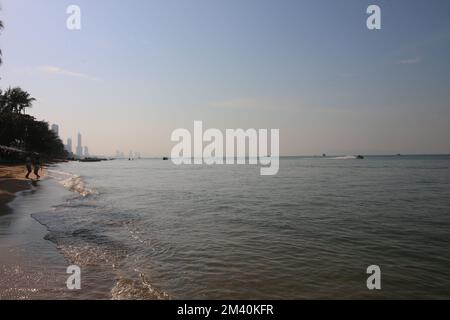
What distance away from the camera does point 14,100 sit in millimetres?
83312

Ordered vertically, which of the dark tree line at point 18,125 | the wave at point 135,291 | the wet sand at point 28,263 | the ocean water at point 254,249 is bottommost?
the ocean water at point 254,249

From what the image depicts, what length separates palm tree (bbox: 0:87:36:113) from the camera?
273 ft

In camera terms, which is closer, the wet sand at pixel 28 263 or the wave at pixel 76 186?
the wet sand at pixel 28 263

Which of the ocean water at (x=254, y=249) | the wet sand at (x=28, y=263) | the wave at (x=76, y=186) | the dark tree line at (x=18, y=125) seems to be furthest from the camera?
the dark tree line at (x=18, y=125)

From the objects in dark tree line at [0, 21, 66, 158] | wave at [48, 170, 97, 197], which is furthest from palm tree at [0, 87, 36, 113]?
wave at [48, 170, 97, 197]

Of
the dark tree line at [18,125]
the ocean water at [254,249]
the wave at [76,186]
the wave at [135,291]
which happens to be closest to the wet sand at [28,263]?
the ocean water at [254,249]

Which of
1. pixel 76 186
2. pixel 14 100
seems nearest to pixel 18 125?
pixel 14 100

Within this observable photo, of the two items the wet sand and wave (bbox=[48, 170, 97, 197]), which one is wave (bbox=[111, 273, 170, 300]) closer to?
the wet sand

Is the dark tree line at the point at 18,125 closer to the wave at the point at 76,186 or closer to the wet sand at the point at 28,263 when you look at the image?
the wave at the point at 76,186

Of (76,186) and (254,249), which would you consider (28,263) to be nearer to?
(254,249)

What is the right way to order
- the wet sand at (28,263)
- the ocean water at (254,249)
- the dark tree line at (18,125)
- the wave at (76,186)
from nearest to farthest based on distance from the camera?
the wet sand at (28,263), the ocean water at (254,249), the wave at (76,186), the dark tree line at (18,125)

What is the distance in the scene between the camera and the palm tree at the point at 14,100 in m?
83.1

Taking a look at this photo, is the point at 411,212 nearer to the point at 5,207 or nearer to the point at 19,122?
the point at 5,207
